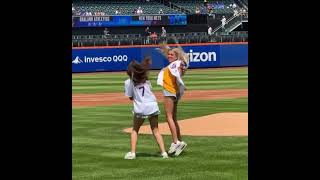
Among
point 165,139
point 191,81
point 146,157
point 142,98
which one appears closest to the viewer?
point 142,98

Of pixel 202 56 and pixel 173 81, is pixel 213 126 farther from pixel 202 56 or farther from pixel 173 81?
pixel 202 56

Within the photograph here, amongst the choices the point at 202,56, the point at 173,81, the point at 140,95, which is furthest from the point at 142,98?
the point at 202,56

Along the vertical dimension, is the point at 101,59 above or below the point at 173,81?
above

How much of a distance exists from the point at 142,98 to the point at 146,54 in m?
29.4

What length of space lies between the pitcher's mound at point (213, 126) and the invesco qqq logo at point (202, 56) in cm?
2459

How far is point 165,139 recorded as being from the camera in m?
13.0

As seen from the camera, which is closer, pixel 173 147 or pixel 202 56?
pixel 173 147

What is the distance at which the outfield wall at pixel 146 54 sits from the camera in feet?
131

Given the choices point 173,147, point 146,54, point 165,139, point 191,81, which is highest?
point 146,54

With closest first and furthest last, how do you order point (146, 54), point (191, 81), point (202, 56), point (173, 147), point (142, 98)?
point (142, 98)
point (173, 147)
point (191, 81)
point (146, 54)
point (202, 56)

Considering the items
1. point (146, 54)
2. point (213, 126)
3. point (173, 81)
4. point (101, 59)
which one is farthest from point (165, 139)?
point (101, 59)

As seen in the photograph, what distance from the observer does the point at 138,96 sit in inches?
395
